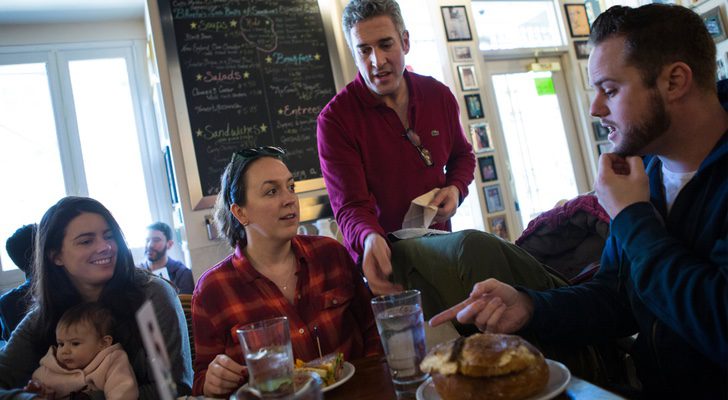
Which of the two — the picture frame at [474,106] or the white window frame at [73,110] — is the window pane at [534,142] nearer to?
the picture frame at [474,106]

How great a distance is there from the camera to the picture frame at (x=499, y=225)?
4320 millimetres

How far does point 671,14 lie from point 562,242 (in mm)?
721

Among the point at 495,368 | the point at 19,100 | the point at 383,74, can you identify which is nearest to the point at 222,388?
the point at 495,368

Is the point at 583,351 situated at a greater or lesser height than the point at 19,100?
lesser

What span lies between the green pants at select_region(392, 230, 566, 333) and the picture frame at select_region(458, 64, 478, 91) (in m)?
3.42

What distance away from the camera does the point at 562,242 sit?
5.01 ft

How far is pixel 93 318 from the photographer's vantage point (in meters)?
1.53

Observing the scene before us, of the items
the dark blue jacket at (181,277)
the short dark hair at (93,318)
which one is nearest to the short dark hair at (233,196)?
the short dark hair at (93,318)

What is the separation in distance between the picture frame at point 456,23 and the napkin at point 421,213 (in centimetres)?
317

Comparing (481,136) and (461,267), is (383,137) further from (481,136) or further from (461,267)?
(481,136)

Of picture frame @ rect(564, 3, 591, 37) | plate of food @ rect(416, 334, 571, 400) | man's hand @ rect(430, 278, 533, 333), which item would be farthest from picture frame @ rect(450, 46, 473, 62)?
plate of food @ rect(416, 334, 571, 400)

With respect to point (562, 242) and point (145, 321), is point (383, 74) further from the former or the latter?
point (145, 321)

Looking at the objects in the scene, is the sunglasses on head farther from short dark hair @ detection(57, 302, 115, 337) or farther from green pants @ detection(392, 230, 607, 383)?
green pants @ detection(392, 230, 607, 383)

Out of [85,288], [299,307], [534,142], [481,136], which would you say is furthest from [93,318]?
[534,142]
